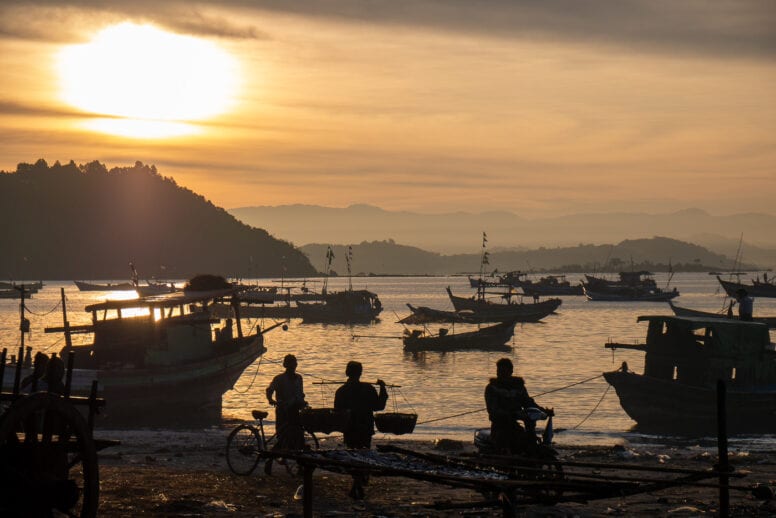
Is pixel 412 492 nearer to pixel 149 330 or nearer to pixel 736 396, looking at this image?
pixel 736 396

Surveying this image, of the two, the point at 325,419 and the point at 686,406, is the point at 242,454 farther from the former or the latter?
the point at 686,406

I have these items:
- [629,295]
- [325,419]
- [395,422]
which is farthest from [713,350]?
[629,295]

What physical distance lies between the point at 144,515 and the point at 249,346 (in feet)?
84.9

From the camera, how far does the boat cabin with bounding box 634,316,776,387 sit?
30.4 m

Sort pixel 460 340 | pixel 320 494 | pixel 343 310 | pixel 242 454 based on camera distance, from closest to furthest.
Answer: pixel 320 494 < pixel 242 454 < pixel 460 340 < pixel 343 310

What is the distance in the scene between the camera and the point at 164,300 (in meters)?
35.3

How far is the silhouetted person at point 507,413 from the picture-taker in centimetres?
1421

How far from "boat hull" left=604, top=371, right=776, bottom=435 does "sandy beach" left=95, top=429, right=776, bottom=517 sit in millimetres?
8280

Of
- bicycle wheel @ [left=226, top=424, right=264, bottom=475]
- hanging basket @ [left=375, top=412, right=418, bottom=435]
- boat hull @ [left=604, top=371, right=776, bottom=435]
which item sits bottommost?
boat hull @ [left=604, top=371, right=776, bottom=435]

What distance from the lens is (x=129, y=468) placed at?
19844mm

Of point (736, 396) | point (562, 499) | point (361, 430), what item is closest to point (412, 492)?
point (361, 430)

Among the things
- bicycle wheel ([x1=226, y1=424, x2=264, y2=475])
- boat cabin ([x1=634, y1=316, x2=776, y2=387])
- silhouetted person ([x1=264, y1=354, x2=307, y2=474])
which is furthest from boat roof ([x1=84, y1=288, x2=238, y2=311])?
silhouetted person ([x1=264, y1=354, x2=307, y2=474])

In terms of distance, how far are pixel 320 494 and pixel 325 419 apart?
4.43 feet

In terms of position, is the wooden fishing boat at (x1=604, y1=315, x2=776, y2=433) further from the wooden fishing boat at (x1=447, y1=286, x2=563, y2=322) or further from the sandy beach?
the wooden fishing boat at (x1=447, y1=286, x2=563, y2=322)
